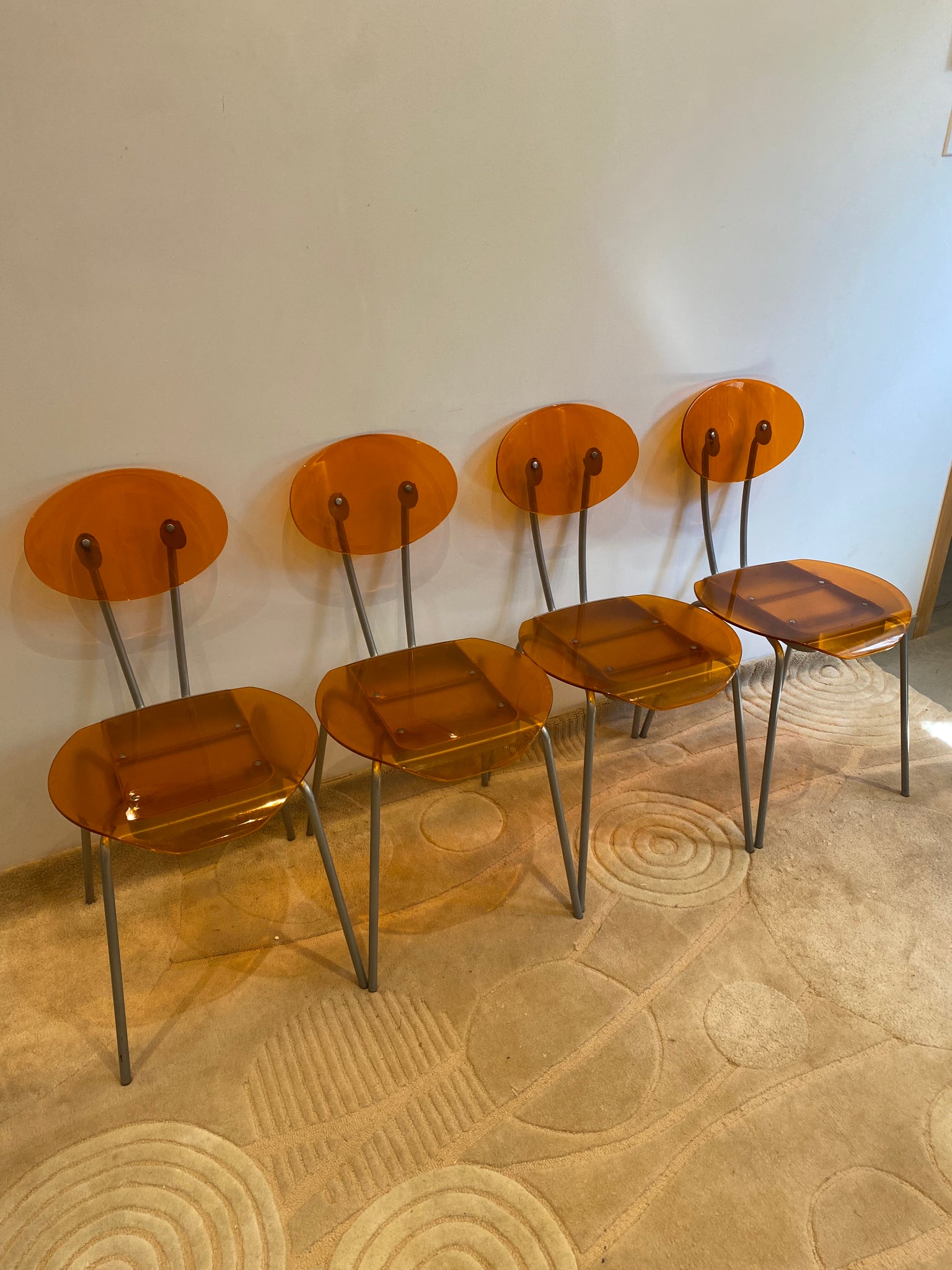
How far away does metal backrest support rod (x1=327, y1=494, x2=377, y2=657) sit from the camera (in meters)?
1.68

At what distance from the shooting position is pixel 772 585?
2010 millimetres

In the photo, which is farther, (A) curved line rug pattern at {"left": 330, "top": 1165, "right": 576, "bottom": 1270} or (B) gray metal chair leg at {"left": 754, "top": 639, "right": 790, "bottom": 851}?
(B) gray metal chair leg at {"left": 754, "top": 639, "right": 790, "bottom": 851}

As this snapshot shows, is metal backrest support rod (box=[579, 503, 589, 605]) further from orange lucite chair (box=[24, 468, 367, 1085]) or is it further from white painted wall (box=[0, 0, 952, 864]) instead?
orange lucite chair (box=[24, 468, 367, 1085])

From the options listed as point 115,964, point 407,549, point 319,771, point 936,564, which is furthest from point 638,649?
point 936,564

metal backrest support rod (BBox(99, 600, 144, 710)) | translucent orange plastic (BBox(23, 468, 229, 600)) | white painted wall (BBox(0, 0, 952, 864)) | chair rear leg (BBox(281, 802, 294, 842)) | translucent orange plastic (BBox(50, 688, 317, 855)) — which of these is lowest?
chair rear leg (BBox(281, 802, 294, 842))

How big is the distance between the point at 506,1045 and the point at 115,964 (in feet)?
2.19

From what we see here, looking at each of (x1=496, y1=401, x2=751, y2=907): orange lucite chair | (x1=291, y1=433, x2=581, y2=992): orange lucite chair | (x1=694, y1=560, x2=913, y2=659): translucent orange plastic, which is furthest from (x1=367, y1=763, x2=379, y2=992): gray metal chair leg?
(x1=694, y1=560, x2=913, y2=659): translucent orange plastic

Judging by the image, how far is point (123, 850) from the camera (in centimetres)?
186

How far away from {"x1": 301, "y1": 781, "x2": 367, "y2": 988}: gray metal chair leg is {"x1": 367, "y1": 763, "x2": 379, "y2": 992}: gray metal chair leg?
0.8 inches

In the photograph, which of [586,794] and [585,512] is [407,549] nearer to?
[585,512]

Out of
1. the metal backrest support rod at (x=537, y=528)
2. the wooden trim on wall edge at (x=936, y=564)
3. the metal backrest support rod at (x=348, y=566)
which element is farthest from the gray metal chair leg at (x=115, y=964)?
the wooden trim on wall edge at (x=936, y=564)

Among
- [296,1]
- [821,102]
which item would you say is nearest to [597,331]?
[821,102]

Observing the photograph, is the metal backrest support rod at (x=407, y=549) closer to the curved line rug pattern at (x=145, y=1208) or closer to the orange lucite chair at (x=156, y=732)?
the orange lucite chair at (x=156, y=732)

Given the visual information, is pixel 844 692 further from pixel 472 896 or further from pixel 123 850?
pixel 123 850
